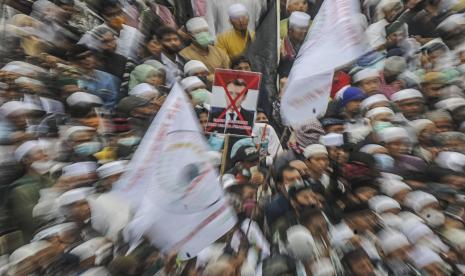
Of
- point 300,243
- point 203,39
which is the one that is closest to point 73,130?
point 203,39

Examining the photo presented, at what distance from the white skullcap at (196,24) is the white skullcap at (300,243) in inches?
81.5

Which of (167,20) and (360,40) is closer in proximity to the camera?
(360,40)

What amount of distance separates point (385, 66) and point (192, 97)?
179cm

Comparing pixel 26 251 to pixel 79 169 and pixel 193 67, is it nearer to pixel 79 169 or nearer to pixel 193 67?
pixel 79 169

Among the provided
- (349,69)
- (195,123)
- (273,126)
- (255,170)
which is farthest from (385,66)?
(195,123)

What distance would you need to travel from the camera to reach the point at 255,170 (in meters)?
4.12

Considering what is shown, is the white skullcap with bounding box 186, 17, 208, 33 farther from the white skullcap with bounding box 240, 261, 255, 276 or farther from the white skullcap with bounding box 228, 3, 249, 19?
the white skullcap with bounding box 240, 261, 255, 276

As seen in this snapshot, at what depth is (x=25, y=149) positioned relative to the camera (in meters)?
3.83

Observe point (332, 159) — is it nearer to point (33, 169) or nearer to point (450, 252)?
point (450, 252)

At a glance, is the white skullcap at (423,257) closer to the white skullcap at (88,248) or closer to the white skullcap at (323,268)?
the white skullcap at (323,268)

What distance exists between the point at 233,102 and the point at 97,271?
1.52 m

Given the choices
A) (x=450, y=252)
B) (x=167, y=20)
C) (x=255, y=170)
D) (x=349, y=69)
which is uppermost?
(x=167, y=20)

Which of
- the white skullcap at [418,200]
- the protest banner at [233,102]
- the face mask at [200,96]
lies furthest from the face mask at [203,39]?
the white skullcap at [418,200]

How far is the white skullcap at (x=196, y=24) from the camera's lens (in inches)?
191
